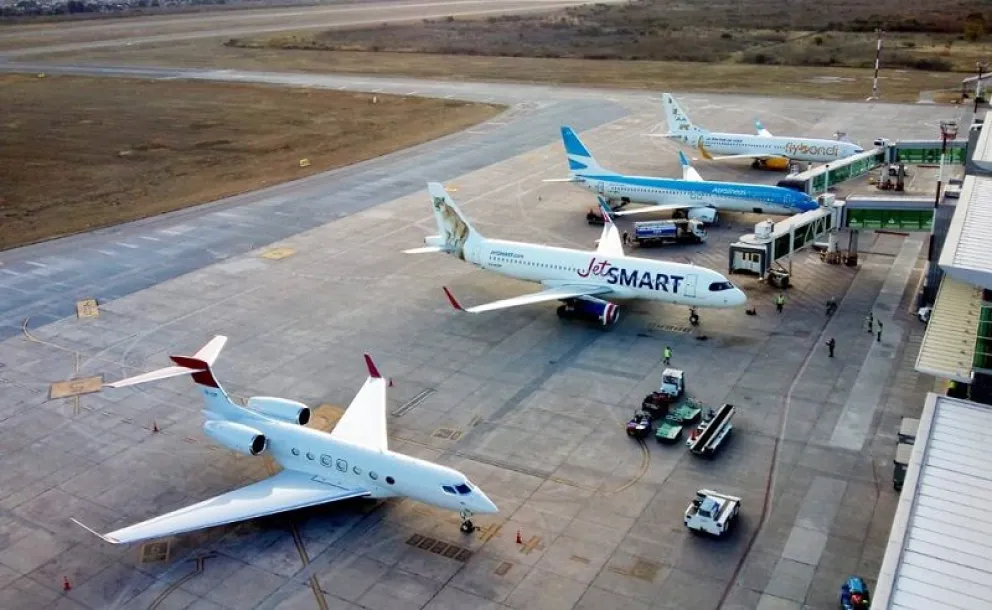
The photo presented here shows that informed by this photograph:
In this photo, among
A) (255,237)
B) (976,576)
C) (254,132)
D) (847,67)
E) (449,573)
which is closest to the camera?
(976,576)

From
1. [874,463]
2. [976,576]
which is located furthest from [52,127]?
[976,576]

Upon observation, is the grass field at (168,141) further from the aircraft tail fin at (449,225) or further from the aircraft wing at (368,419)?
the aircraft wing at (368,419)

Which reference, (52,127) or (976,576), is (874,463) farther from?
(52,127)

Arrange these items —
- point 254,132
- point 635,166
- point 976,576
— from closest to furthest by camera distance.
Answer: point 976,576 → point 635,166 → point 254,132

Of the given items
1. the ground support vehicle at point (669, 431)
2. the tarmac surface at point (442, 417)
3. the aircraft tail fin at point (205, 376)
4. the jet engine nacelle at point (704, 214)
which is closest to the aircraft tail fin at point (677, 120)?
the tarmac surface at point (442, 417)

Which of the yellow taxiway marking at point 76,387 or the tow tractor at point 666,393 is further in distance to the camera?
the yellow taxiway marking at point 76,387

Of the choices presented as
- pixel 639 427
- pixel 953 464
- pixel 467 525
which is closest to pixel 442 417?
pixel 467 525
